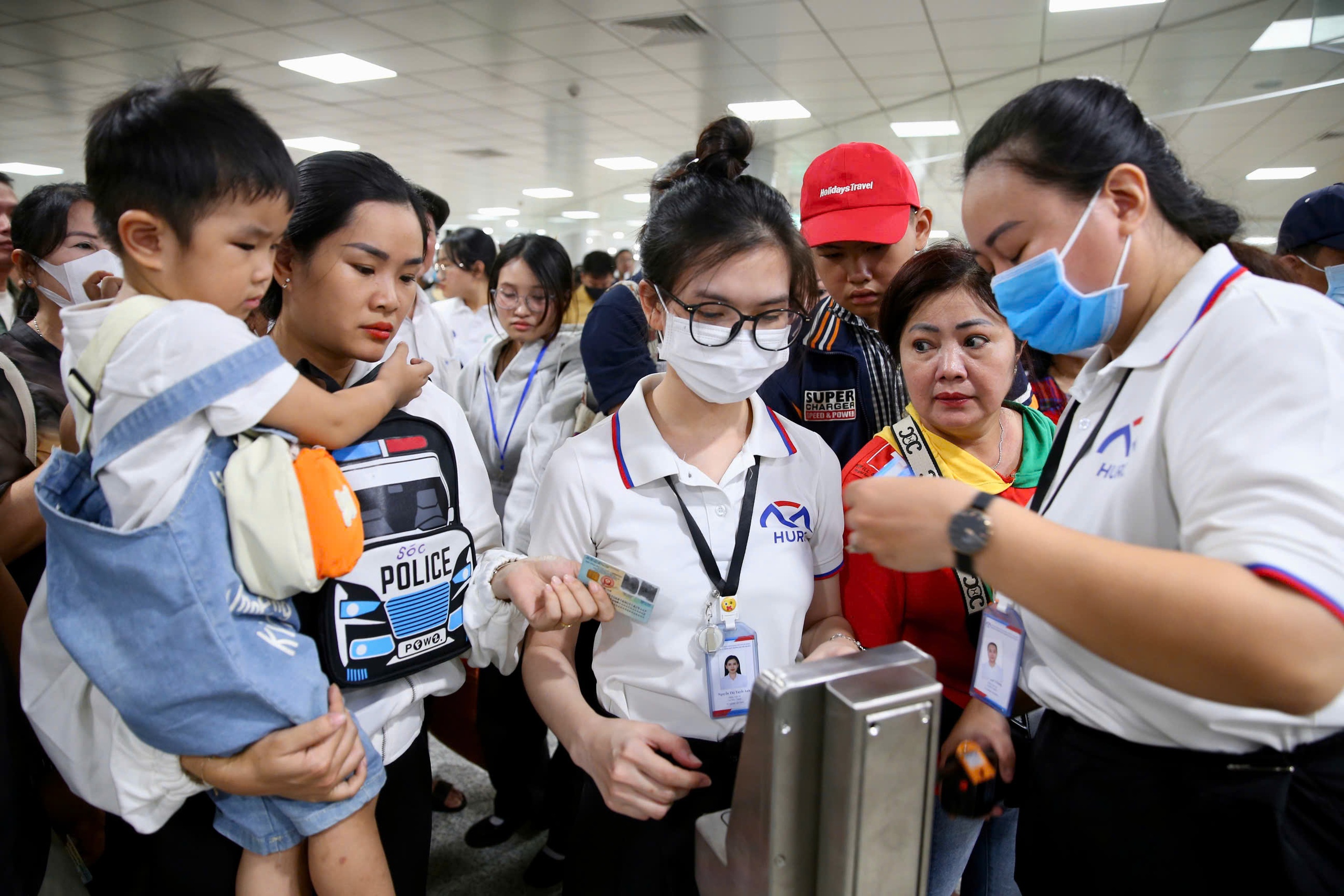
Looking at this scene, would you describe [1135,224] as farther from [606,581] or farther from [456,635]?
[456,635]

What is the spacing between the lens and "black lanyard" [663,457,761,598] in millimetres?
1219

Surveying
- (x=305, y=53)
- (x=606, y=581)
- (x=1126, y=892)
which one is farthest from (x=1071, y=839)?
(x=305, y=53)

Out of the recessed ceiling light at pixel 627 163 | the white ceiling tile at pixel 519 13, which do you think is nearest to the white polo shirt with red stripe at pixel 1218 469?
the white ceiling tile at pixel 519 13

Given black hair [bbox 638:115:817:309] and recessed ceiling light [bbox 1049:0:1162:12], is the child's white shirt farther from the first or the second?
recessed ceiling light [bbox 1049:0:1162:12]

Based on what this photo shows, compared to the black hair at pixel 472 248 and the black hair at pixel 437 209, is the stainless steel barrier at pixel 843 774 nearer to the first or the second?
the black hair at pixel 437 209

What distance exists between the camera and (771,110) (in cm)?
798

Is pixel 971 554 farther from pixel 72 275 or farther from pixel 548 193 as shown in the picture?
pixel 548 193

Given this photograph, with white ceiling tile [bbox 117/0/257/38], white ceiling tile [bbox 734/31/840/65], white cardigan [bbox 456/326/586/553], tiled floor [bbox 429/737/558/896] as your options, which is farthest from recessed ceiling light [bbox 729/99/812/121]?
tiled floor [bbox 429/737/558/896]

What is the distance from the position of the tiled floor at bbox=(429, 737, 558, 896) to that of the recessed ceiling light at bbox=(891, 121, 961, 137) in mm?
8194

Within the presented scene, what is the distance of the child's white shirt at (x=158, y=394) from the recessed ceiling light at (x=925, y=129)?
28.5 ft

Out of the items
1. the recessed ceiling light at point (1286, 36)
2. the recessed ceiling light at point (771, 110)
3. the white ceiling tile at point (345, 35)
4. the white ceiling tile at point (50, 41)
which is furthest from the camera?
the recessed ceiling light at point (771, 110)

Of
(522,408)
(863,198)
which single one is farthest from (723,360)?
(522,408)

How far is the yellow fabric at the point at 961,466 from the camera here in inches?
57.9

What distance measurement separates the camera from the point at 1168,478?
0.82 metres
